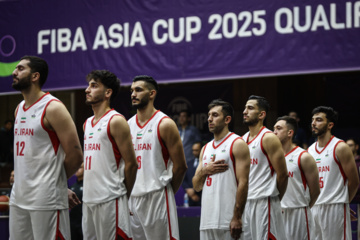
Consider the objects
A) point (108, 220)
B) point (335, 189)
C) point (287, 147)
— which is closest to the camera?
point (108, 220)

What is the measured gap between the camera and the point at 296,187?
882cm

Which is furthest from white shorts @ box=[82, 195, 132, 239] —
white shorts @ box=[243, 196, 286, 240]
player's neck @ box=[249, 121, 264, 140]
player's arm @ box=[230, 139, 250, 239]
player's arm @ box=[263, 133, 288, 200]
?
player's neck @ box=[249, 121, 264, 140]

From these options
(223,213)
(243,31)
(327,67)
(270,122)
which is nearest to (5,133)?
(270,122)

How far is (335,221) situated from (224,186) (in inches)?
115

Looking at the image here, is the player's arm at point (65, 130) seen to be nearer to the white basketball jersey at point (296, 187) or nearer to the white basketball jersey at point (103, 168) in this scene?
the white basketball jersey at point (103, 168)

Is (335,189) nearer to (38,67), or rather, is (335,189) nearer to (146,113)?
(146,113)

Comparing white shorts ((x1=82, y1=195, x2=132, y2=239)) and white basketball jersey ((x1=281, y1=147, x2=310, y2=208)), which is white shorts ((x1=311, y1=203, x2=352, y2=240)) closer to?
white basketball jersey ((x1=281, y1=147, x2=310, y2=208))

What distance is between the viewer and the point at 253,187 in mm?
7832

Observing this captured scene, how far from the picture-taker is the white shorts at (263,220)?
7650 mm

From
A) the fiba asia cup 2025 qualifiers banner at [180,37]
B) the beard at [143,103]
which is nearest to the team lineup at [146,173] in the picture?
the beard at [143,103]

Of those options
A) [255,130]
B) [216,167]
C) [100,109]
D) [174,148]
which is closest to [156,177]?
[174,148]

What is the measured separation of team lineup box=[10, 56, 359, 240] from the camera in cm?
568

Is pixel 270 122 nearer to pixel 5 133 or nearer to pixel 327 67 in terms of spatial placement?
pixel 327 67

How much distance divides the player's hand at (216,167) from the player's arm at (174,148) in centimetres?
Answer: 37
